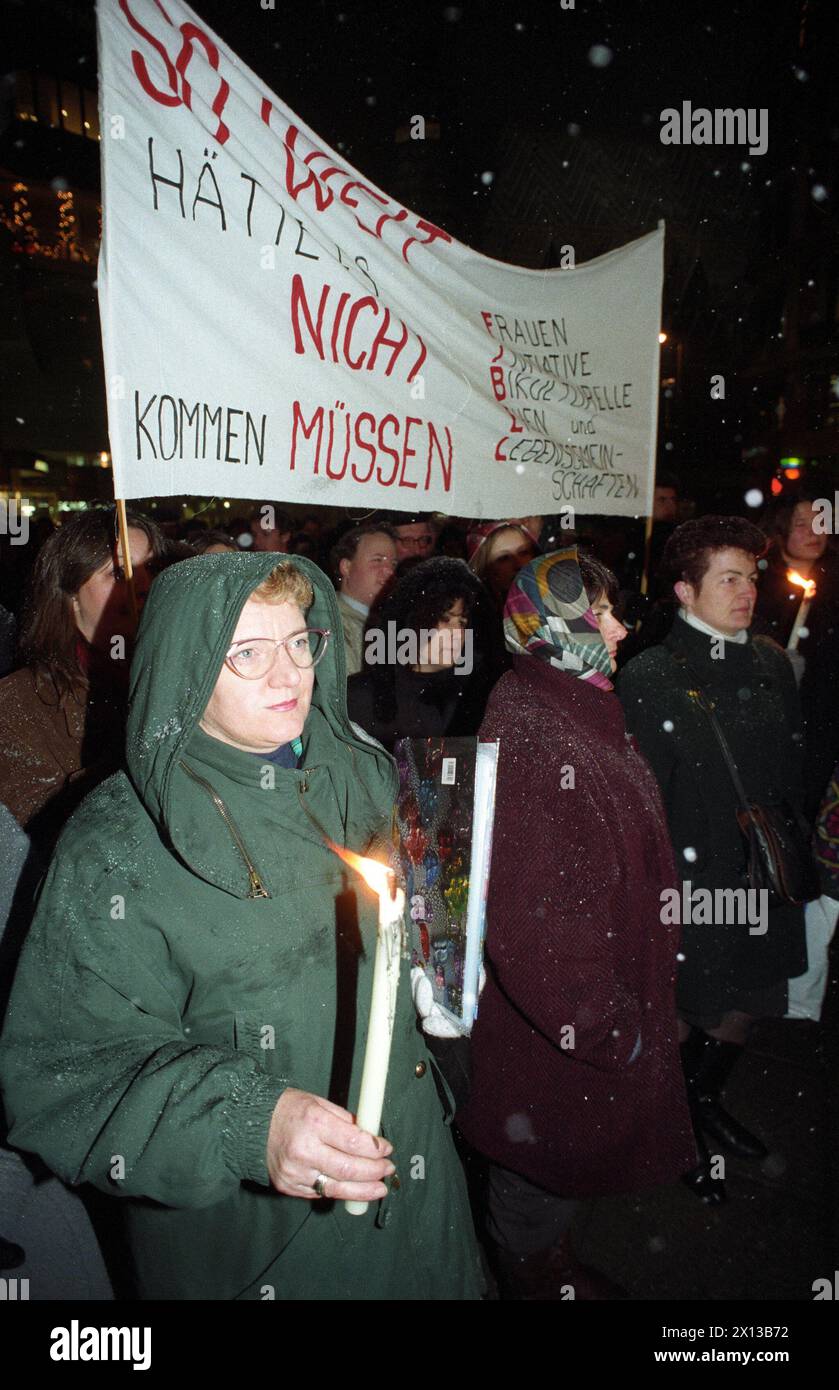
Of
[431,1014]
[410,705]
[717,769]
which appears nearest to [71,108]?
[410,705]

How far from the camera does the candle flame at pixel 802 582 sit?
430cm

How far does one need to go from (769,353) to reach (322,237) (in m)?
29.2

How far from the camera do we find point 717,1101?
3.31m

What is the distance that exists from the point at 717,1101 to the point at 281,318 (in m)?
3.44

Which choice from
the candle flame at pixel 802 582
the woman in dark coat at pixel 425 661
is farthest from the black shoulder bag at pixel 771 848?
the candle flame at pixel 802 582

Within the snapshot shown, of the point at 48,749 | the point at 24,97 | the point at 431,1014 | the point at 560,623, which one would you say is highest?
the point at 24,97

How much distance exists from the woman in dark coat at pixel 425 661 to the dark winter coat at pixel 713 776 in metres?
0.75

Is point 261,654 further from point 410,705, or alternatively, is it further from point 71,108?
point 71,108

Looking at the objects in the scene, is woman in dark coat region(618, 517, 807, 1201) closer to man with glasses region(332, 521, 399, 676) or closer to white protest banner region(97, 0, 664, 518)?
white protest banner region(97, 0, 664, 518)

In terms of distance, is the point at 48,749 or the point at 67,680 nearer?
the point at 48,749

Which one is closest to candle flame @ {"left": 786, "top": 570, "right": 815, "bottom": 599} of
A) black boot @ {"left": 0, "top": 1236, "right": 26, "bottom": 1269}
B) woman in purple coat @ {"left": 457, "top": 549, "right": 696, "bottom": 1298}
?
woman in purple coat @ {"left": 457, "top": 549, "right": 696, "bottom": 1298}

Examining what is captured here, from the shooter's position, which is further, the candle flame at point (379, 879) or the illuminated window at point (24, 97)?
the illuminated window at point (24, 97)

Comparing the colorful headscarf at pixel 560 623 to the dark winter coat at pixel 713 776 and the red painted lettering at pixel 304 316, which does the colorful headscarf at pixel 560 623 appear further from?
the red painted lettering at pixel 304 316
